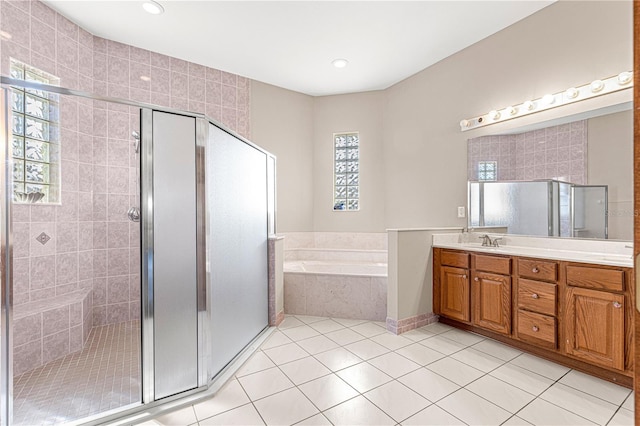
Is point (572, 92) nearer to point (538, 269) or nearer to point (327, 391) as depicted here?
point (538, 269)

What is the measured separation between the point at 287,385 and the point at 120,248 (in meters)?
2.27

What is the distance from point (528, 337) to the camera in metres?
2.24

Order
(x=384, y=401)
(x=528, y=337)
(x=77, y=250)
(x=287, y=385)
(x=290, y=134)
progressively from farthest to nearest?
(x=290, y=134) < (x=77, y=250) < (x=528, y=337) < (x=287, y=385) < (x=384, y=401)

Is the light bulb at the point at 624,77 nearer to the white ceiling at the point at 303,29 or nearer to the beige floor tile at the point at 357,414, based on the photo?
the white ceiling at the point at 303,29

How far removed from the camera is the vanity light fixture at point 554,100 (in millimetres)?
2104

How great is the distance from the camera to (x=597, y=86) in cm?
220

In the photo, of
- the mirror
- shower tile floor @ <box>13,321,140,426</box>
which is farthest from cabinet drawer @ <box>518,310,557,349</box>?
shower tile floor @ <box>13,321,140,426</box>

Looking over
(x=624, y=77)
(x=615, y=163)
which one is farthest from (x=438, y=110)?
(x=615, y=163)

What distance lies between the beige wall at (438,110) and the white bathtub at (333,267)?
57cm

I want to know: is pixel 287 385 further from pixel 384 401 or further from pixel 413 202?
pixel 413 202

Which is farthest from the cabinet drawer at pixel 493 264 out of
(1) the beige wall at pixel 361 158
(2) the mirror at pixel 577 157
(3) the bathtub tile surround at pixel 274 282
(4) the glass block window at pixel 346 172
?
(4) the glass block window at pixel 346 172

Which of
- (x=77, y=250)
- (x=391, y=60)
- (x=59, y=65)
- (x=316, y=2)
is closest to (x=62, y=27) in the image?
(x=59, y=65)

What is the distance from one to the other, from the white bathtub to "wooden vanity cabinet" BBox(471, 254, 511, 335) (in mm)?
967

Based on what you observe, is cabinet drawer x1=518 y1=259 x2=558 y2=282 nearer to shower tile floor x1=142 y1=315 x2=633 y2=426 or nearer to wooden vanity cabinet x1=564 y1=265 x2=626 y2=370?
wooden vanity cabinet x1=564 y1=265 x2=626 y2=370
